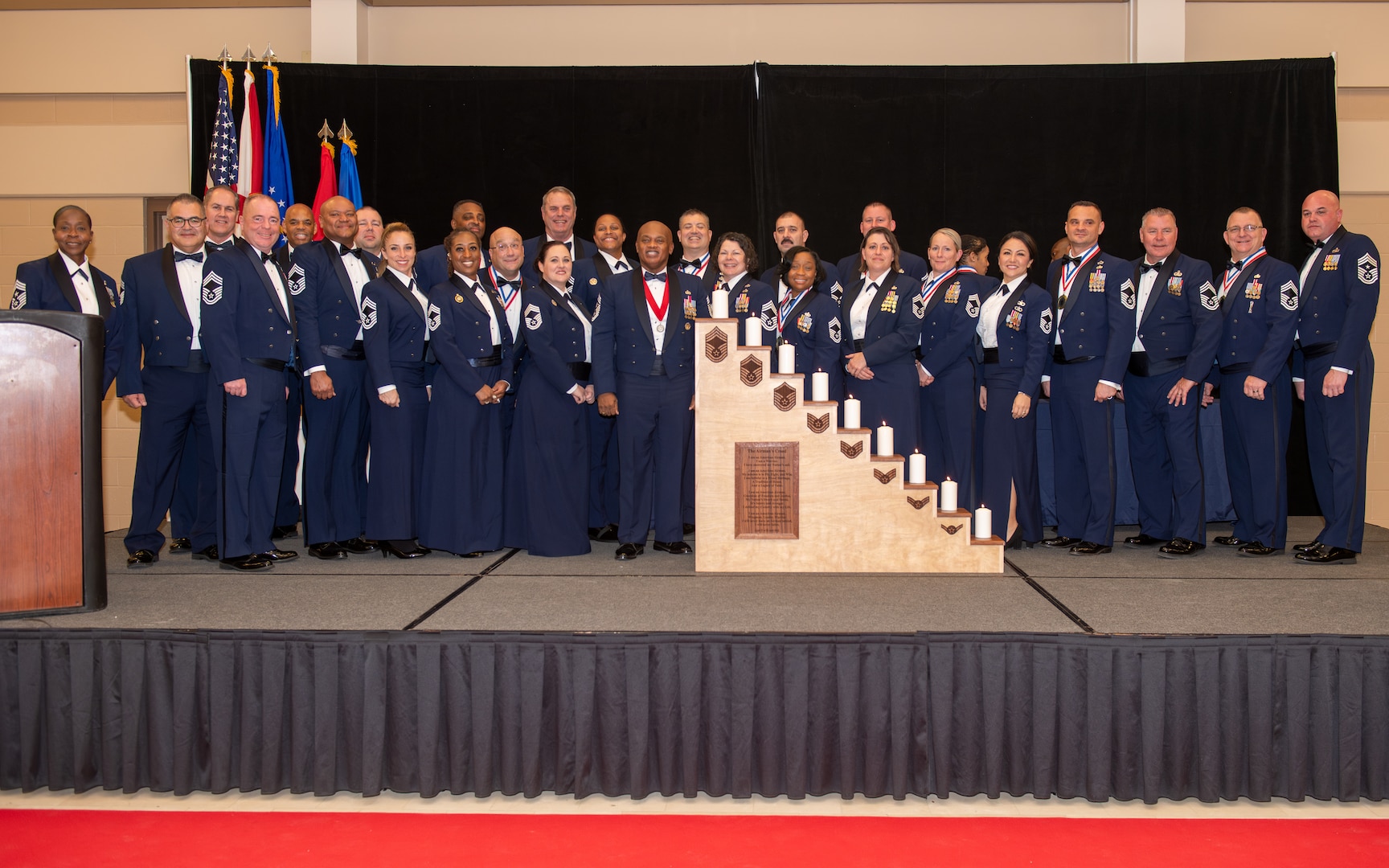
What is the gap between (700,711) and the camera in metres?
2.89

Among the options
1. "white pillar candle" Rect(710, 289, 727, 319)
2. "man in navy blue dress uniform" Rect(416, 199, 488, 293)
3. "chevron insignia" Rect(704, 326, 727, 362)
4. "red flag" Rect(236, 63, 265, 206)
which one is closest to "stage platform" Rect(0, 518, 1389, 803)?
"chevron insignia" Rect(704, 326, 727, 362)

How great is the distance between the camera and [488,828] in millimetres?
2641

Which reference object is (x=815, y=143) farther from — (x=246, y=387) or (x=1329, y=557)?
(x=246, y=387)

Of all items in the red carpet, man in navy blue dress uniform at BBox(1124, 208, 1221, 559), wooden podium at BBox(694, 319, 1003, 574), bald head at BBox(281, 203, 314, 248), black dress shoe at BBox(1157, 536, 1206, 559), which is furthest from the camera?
bald head at BBox(281, 203, 314, 248)

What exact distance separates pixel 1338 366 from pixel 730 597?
9.39 feet

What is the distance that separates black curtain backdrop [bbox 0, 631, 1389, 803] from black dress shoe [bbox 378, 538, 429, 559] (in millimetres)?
1603

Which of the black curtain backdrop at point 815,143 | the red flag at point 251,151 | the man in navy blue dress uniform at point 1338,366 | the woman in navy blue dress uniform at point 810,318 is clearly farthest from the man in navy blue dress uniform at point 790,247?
the red flag at point 251,151

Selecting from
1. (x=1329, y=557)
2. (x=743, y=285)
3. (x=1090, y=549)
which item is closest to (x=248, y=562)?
(x=743, y=285)

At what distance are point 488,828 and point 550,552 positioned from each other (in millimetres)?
1932

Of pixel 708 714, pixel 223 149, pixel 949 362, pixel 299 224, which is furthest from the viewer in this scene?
pixel 223 149

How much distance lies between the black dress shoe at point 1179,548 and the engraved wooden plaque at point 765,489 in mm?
1792

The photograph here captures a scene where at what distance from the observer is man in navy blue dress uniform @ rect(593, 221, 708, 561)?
4523 mm

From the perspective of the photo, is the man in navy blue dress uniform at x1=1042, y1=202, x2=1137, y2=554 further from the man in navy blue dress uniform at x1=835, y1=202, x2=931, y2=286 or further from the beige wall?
the beige wall

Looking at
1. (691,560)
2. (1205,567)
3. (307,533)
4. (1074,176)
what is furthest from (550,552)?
(1074,176)
